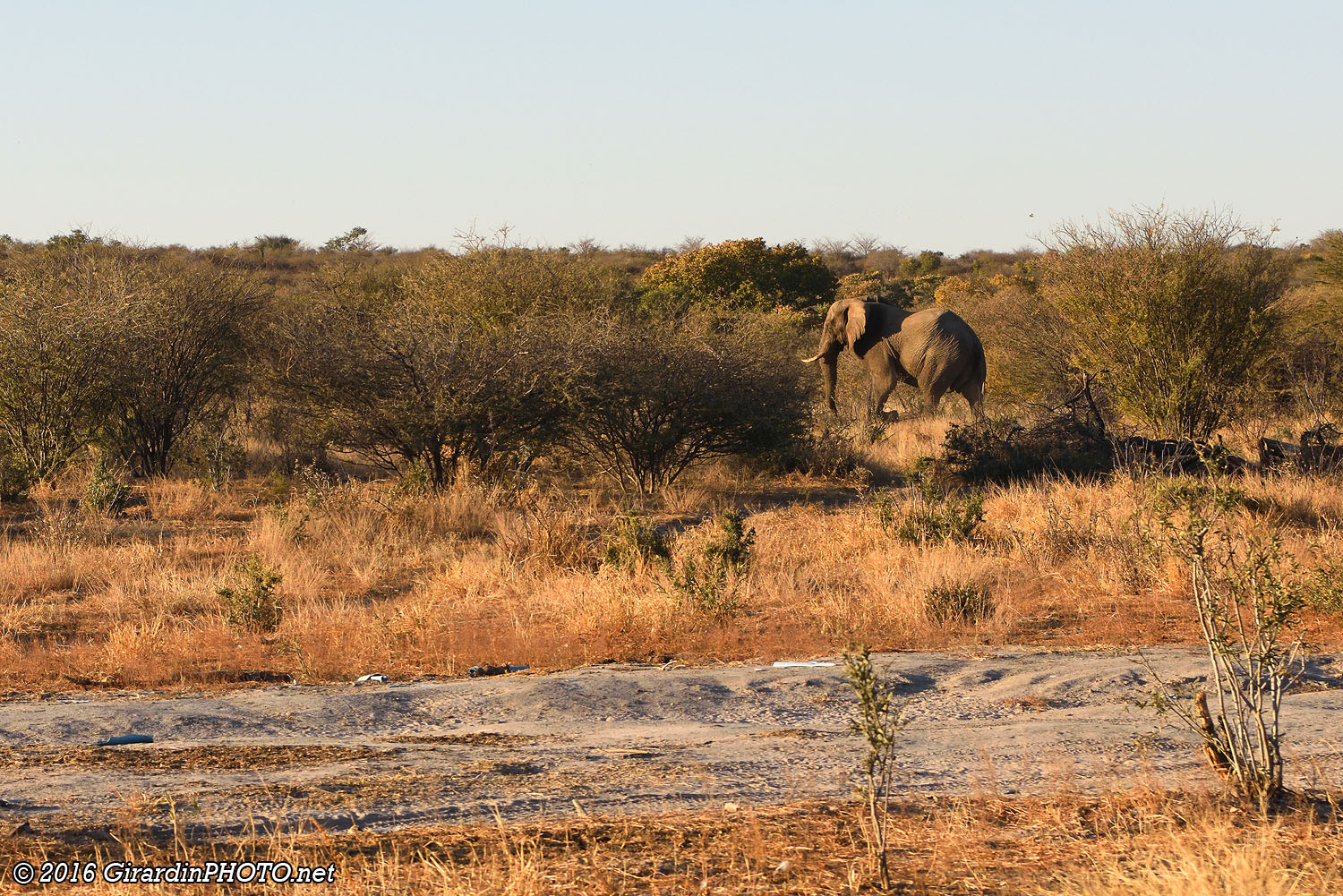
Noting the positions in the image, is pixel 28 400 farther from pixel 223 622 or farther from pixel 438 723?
pixel 438 723

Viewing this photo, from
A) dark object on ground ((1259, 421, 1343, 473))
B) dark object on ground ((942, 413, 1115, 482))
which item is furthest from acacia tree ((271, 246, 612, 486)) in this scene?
dark object on ground ((1259, 421, 1343, 473))

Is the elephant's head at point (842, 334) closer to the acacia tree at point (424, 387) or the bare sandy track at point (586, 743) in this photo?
the acacia tree at point (424, 387)

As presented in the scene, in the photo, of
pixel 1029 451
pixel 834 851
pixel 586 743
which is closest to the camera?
pixel 834 851

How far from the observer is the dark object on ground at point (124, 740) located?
245 inches

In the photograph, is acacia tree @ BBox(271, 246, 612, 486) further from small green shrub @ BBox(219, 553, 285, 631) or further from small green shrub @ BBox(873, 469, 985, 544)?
small green shrub @ BBox(219, 553, 285, 631)

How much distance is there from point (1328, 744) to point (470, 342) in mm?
11173

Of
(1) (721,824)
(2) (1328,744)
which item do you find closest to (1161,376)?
(2) (1328,744)

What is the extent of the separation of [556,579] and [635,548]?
2.37 ft

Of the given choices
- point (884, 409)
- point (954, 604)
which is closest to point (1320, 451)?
point (954, 604)

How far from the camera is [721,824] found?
4641 mm

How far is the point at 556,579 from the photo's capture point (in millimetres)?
10906

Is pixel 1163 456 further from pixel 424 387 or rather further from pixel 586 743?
pixel 586 743

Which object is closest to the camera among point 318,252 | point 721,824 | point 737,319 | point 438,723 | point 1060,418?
point 721,824

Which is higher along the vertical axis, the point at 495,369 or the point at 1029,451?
the point at 495,369
